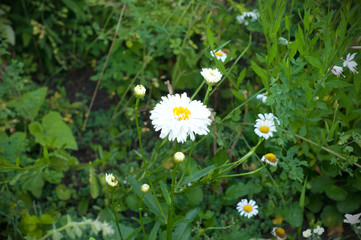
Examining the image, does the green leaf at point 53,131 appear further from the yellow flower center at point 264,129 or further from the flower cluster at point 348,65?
the flower cluster at point 348,65

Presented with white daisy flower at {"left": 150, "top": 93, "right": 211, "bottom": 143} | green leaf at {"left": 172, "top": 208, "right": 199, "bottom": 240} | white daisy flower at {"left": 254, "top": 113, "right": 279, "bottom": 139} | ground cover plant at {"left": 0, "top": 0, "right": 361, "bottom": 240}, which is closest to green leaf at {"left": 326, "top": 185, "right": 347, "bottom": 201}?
ground cover plant at {"left": 0, "top": 0, "right": 361, "bottom": 240}

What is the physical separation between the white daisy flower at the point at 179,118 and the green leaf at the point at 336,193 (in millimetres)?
697

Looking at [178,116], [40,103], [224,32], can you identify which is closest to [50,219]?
[40,103]

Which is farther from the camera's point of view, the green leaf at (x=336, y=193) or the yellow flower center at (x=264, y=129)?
the green leaf at (x=336, y=193)

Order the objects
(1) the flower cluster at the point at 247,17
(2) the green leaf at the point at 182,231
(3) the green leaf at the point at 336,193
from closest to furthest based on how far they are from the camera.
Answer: (2) the green leaf at the point at 182,231
(3) the green leaf at the point at 336,193
(1) the flower cluster at the point at 247,17

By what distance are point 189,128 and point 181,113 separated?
1.6 inches

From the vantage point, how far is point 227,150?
142 centimetres

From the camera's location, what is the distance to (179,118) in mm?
817

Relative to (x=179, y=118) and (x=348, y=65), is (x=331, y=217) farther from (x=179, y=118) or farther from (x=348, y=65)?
(x=179, y=118)

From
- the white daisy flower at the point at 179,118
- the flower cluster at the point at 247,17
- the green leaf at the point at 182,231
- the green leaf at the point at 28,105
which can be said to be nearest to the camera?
the white daisy flower at the point at 179,118

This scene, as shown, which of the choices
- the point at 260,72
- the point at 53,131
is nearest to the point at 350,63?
the point at 260,72

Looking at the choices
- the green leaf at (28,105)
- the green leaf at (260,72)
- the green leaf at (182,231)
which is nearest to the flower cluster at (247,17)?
the green leaf at (260,72)

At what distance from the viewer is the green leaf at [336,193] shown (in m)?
1.25

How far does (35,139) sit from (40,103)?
0.81 ft
